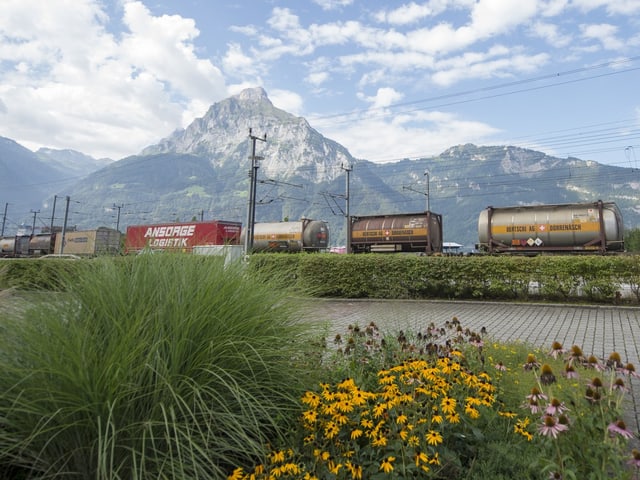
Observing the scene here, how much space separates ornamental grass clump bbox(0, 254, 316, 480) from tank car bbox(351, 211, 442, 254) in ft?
71.6

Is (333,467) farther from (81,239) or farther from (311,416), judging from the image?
(81,239)

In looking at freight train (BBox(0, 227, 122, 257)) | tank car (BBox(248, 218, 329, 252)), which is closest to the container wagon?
freight train (BBox(0, 227, 122, 257))

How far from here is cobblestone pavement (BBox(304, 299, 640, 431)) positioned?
5.81 m

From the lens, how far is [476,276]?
11.6 m

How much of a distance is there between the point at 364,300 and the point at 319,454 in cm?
1016

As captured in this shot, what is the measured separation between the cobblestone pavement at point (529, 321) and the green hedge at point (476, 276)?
619 mm

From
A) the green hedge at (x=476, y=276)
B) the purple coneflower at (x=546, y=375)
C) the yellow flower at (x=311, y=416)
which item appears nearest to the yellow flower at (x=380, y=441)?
the yellow flower at (x=311, y=416)

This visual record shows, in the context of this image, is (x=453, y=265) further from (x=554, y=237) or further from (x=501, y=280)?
(x=554, y=237)

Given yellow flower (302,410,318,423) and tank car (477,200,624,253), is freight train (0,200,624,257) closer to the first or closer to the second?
tank car (477,200,624,253)

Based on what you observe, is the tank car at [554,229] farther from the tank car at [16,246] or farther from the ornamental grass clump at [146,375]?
the tank car at [16,246]

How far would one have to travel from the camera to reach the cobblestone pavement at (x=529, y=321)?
581cm

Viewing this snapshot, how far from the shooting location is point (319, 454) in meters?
1.90

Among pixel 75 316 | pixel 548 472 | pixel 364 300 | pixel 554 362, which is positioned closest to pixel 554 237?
pixel 364 300

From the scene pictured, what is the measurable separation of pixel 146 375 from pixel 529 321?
8756 millimetres
